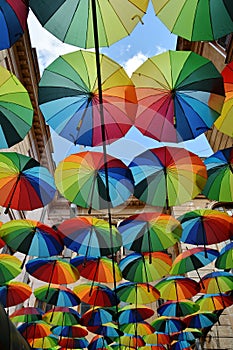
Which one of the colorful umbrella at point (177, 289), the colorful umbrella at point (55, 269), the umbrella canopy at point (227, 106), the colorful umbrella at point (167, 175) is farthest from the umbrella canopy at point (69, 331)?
the umbrella canopy at point (227, 106)

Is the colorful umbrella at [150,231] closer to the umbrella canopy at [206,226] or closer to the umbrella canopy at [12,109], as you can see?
the umbrella canopy at [206,226]

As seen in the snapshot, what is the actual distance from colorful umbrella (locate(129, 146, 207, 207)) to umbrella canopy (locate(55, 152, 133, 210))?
0.21 m

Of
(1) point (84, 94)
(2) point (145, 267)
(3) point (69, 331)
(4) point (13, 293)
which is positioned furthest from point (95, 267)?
(1) point (84, 94)

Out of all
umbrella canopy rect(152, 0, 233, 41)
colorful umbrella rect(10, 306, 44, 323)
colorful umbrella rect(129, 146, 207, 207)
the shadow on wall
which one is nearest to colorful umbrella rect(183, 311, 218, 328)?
colorful umbrella rect(10, 306, 44, 323)

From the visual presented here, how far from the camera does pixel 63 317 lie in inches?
359

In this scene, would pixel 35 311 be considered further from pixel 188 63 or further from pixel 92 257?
pixel 188 63

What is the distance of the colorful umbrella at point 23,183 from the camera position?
5.44 meters

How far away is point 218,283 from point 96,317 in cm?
339

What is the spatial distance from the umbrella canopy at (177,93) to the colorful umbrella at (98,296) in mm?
5062

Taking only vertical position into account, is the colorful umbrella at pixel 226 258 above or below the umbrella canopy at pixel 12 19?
below

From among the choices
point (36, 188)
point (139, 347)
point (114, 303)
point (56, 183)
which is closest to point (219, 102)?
point (56, 183)

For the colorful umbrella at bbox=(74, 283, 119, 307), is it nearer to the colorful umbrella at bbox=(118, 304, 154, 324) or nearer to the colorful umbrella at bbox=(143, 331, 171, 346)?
the colorful umbrella at bbox=(118, 304, 154, 324)

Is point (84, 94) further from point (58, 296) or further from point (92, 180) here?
point (58, 296)

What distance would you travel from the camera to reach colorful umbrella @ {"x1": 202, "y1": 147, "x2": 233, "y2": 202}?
5496mm
